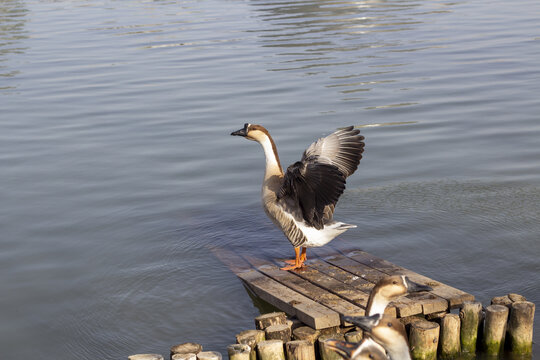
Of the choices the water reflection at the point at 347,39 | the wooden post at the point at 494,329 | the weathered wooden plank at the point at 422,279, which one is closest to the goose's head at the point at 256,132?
the weathered wooden plank at the point at 422,279

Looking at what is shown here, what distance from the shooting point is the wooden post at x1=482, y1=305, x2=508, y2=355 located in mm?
6691

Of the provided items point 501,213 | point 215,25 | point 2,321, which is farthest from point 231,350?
point 215,25

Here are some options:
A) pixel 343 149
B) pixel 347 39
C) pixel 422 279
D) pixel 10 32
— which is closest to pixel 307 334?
pixel 422 279

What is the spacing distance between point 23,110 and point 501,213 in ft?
36.7

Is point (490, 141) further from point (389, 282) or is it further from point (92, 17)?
point (92, 17)

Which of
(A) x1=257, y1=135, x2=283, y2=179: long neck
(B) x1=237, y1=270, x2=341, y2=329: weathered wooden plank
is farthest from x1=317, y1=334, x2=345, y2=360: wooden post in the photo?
(A) x1=257, y1=135, x2=283, y2=179: long neck

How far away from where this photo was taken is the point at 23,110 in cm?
1705

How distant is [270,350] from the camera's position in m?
6.41

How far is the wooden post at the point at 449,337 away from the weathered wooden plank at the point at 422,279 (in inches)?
14.2

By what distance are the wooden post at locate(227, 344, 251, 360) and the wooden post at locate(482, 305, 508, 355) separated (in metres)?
2.15

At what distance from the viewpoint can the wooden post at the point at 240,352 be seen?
20.8 ft

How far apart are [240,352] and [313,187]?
6.62 ft

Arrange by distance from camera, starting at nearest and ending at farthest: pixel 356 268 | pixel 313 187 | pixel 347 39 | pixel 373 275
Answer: pixel 313 187
pixel 373 275
pixel 356 268
pixel 347 39

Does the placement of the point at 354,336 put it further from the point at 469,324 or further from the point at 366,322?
the point at 366,322
